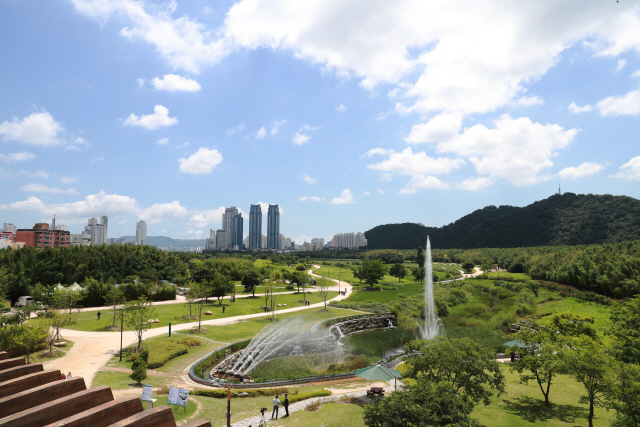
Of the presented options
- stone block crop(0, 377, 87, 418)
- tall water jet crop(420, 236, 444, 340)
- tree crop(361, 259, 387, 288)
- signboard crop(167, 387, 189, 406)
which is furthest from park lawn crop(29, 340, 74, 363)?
tree crop(361, 259, 387, 288)

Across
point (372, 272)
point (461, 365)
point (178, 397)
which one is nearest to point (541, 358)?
point (461, 365)

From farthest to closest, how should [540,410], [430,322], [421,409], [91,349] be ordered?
[430,322]
[91,349]
[540,410]
[421,409]

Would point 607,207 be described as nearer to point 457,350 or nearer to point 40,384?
point 457,350

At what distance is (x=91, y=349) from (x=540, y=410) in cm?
3850

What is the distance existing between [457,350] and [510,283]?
235ft

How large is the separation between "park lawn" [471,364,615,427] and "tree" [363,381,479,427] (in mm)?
6732

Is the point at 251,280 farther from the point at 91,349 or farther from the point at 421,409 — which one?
the point at 421,409

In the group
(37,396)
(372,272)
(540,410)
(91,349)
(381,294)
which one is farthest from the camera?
(372,272)

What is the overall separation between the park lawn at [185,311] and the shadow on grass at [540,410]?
4091 cm

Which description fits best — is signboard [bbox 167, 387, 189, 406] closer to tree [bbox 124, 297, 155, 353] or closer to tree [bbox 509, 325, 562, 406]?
tree [bbox 124, 297, 155, 353]

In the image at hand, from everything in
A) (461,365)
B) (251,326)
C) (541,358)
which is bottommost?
(251,326)

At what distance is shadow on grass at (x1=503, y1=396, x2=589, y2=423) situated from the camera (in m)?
18.8

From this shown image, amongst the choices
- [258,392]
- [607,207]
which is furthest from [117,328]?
[607,207]

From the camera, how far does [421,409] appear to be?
12.6 metres
